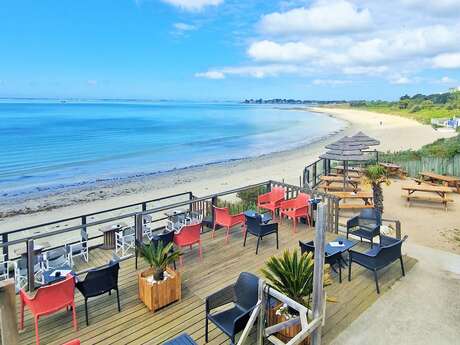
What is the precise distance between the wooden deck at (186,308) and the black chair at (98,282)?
337mm

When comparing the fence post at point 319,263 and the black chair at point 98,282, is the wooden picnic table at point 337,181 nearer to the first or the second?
the fence post at point 319,263

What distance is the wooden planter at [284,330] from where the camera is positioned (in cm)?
412

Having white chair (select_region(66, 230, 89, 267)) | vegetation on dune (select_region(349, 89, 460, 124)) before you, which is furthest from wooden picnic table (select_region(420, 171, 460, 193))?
vegetation on dune (select_region(349, 89, 460, 124))

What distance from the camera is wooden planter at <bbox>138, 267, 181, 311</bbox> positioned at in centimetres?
484

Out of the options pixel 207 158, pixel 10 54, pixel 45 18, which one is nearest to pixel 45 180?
pixel 207 158

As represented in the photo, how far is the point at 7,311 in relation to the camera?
2299mm

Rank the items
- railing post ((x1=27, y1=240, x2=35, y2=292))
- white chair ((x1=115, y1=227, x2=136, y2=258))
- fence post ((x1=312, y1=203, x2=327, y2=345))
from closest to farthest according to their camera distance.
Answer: fence post ((x1=312, y1=203, x2=327, y2=345)), railing post ((x1=27, y1=240, x2=35, y2=292)), white chair ((x1=115, y1=227, x2=136, y2=258))

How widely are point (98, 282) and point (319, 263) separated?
9.89ft

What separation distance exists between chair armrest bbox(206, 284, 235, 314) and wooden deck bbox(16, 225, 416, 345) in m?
0.44

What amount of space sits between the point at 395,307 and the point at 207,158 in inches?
1072

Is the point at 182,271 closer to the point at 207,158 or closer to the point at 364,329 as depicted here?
the point at 364,329

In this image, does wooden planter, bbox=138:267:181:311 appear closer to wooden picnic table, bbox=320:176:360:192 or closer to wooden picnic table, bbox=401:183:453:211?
wooden picnic table, bbox=320:176:360:192

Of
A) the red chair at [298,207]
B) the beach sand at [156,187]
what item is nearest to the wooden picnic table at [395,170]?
the beach sand at [156,187]

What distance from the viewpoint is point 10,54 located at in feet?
335
